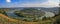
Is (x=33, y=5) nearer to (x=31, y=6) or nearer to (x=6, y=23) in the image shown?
(x=31, y=6)

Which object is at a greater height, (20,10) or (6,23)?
(20,10)

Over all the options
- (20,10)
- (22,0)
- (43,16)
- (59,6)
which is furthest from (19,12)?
(59,6)

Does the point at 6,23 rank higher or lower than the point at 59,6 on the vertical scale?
lower

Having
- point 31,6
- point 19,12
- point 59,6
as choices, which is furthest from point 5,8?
point 59,6

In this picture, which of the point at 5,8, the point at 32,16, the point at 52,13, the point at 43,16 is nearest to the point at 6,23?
the point at 5,8

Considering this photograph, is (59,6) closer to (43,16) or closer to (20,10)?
(43,16)

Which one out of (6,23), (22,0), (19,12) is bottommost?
(6,23)

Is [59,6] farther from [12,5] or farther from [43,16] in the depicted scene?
[12,5]
